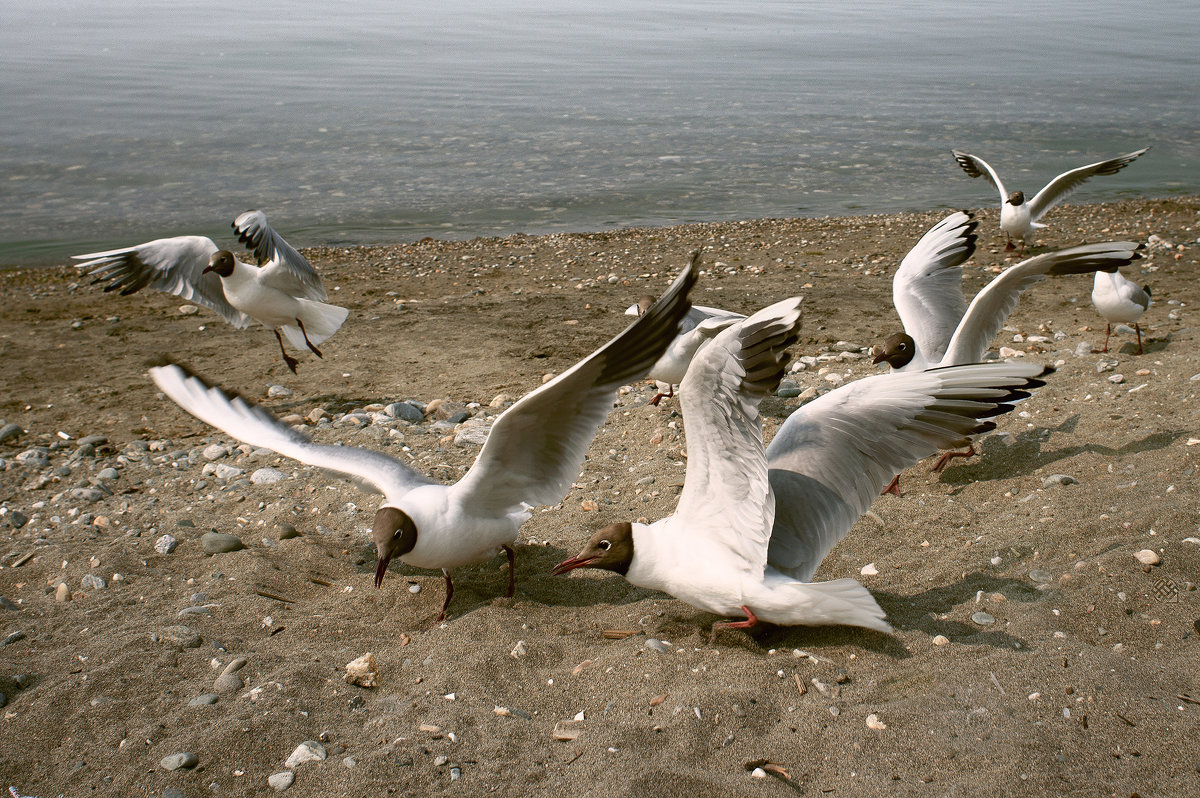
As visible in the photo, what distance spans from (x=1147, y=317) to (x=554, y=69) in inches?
1080

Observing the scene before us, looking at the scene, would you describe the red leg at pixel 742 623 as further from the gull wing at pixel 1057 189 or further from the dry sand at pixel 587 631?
the gull wing at pixel 1057 189

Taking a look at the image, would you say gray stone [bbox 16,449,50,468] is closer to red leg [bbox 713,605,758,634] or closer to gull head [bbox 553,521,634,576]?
gull head [bbox 553,521,634,576]

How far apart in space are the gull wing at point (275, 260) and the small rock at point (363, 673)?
468cm

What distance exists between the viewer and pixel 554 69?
3209 centimetres

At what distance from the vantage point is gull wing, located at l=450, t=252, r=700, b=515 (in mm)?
3037

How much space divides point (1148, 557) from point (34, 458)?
19.2ft

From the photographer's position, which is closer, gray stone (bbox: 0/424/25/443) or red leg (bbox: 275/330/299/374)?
gray stone (bbox: 0/424/25/443)

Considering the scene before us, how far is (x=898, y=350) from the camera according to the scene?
5.36m

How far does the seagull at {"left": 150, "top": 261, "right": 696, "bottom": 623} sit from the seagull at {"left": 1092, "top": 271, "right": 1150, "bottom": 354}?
14.8 ft

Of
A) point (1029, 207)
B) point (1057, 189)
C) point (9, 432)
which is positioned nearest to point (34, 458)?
point (9, 432)

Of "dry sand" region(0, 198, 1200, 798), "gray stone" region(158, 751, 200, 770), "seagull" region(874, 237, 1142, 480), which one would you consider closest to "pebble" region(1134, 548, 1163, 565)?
"dry sand" region(0, 198, 1200, 798)

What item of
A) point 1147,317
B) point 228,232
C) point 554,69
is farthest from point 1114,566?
point 554,69

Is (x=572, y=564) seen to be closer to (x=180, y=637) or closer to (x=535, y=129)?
(x=180, y=637)

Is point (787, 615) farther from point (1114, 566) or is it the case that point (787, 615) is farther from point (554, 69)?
point (554, 69)
